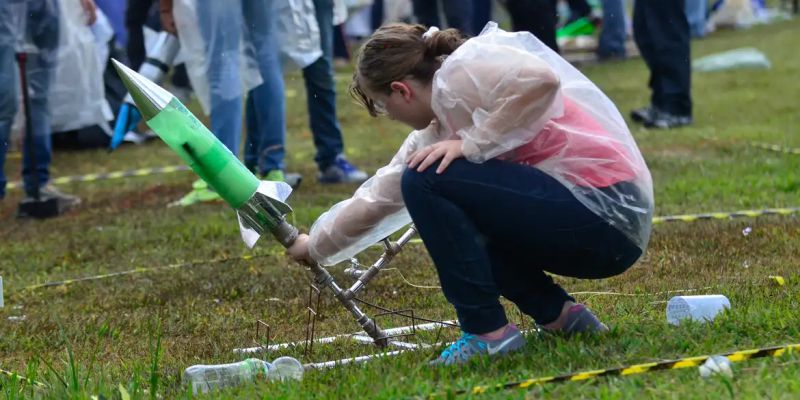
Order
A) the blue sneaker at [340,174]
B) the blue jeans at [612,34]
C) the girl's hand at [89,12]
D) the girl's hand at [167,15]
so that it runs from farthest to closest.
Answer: the blue jeans at [612,34], the girl's hand at [89,12], the blue sneaker at [340,174], the girl's hand at [167,15]

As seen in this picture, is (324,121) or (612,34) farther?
(612,34)

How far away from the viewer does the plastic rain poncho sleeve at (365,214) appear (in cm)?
312

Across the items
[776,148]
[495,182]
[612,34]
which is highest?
[495,182]

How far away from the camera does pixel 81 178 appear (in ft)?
26.4

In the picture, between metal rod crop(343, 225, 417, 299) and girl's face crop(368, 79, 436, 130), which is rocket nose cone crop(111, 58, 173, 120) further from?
metal rod crop(343, 225, 417, 299)

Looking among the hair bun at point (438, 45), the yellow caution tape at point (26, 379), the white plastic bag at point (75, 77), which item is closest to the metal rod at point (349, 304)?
the hair bun at point (438, 45)

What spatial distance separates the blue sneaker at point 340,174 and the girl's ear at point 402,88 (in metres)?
3.80

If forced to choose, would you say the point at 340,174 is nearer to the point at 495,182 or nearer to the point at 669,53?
the point at 669,53

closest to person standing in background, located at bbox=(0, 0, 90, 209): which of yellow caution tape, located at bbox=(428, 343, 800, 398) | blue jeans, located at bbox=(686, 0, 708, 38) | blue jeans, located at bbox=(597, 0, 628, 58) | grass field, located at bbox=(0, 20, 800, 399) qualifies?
grass field, located at bbox=(0, 20, 800, 399)

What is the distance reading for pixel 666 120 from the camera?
8.89m

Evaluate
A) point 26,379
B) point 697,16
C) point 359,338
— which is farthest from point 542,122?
point 697,16

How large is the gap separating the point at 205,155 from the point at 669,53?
21.1ft

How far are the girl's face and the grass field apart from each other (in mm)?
620

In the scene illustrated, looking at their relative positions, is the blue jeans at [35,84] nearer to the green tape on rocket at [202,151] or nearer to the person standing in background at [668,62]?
the green tape on rocket at [202,151]
